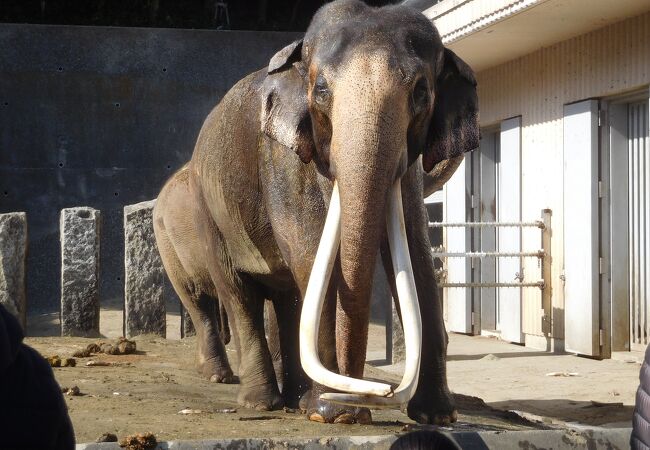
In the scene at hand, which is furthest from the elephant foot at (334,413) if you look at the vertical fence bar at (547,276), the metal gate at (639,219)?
the vertical fence bar at (547,276)

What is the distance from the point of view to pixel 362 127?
4.89 m

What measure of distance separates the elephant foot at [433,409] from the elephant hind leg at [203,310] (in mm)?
2864

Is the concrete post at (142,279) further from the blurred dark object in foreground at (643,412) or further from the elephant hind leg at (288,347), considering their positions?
the blurred dark object in foreground at (643,412)

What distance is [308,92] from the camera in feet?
18.0

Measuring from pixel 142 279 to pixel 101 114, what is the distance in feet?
22.7

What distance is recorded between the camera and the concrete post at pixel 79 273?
11.0 m

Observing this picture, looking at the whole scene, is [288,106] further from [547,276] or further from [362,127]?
[547,276]

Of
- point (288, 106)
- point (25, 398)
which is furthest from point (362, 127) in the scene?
point (25, 398)

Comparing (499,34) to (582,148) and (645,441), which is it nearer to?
(582,148)

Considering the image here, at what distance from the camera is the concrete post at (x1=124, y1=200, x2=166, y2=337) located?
434 inches

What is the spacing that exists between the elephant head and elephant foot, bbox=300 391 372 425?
530 millimetres

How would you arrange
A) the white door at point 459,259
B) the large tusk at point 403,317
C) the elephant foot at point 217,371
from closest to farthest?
the large tusk at point 403,317
the elephant foot at point 217,371
the white door at point 459,259

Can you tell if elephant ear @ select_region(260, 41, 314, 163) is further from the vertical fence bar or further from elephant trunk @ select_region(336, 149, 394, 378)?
the vertical fence bar

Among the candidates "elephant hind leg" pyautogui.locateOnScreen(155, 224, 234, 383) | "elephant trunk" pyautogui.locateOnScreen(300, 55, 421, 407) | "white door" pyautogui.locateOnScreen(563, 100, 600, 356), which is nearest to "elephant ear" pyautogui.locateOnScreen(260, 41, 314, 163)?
"elephant trunk" pyautogui.locateOnScreen(300, 55, 421, 407)
